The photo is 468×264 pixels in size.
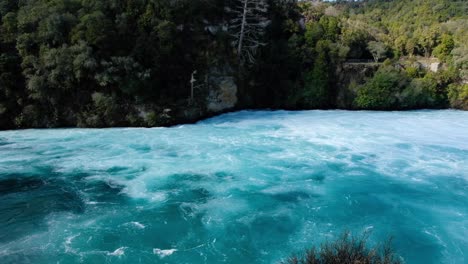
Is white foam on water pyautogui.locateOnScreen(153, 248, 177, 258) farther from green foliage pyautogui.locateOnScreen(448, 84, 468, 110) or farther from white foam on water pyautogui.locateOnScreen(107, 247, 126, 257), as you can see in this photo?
green foliage pyautogui.locateOnScreen(448, 84, 468, 110)

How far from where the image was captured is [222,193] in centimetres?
1426

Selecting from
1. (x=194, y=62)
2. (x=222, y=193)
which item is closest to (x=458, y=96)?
(x=194, y=62)

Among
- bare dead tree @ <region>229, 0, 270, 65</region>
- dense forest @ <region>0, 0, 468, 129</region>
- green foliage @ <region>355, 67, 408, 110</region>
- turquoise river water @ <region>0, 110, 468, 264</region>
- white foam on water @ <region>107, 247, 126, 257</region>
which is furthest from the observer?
green foliage @ <region>355, 67, 408, 110</region>

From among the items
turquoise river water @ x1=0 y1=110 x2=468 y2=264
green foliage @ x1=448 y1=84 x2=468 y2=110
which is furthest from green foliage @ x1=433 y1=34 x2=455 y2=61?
turquoise river water @ x1=0 y1=110 x2=468 y2=264

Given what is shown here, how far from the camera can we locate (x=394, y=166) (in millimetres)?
→ 17719

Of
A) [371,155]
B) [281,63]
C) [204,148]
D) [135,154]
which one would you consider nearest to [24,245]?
[135,154]

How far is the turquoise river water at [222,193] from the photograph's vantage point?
10422mm

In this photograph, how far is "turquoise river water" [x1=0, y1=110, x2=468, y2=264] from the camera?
10422 mm

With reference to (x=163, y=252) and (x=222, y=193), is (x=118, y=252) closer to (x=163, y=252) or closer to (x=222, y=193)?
(x=163, y=252)

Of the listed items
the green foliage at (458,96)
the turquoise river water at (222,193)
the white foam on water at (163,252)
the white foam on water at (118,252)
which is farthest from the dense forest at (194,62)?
the white foam on water at (163,252)

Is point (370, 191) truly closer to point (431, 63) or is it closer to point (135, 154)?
point (135, 154)

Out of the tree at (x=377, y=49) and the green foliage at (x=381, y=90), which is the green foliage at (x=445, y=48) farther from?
the green foliage at (x=381, y=90)

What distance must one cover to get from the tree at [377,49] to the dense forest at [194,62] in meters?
0.12

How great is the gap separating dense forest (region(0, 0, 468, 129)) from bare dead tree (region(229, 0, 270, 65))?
0.13m
